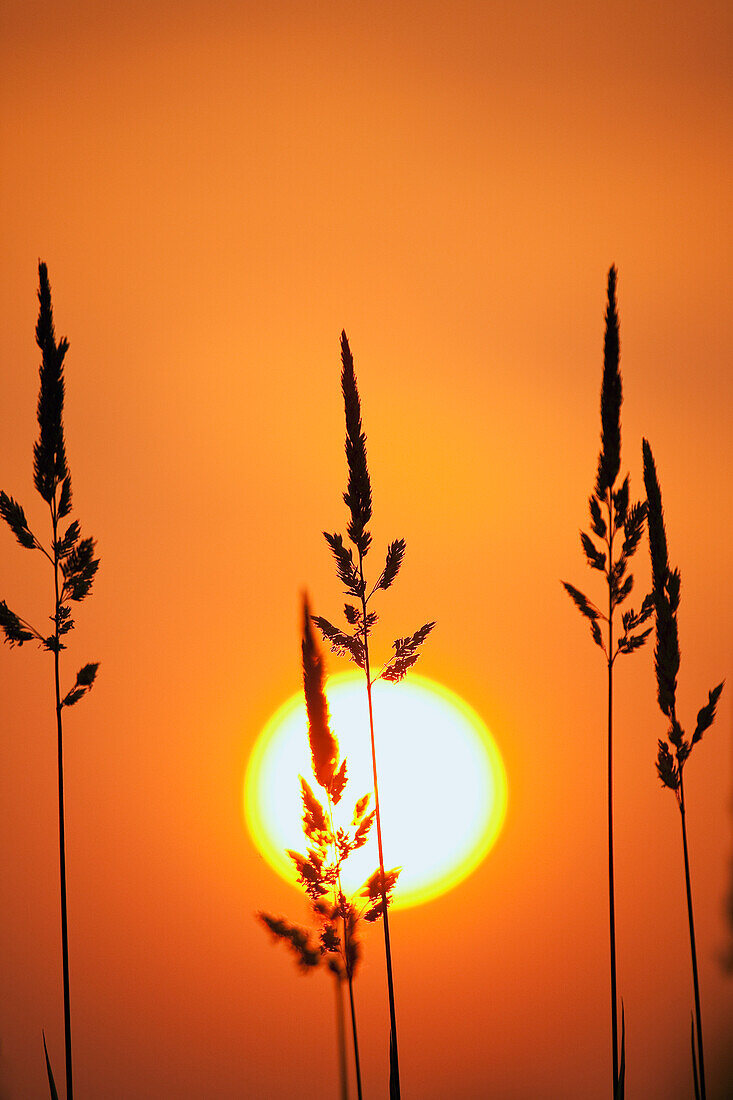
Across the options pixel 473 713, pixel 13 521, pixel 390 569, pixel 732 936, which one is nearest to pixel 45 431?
pixel 13 521

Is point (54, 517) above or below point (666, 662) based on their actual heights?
above

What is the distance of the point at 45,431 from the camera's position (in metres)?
2.77

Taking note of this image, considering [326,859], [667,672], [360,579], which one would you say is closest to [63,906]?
[326,859]

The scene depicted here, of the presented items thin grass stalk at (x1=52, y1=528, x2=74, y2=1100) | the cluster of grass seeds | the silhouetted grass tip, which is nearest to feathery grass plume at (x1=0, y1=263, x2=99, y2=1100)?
thin grass stalk at (x1=52, y1=528, x2=74, y2=1100)

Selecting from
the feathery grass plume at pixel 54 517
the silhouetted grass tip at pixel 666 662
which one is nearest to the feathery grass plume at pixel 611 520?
the silhouetted grass tip at pixel 666 662

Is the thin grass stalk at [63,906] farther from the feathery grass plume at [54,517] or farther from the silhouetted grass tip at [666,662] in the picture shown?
the silhouetted grass tip at [666,662]

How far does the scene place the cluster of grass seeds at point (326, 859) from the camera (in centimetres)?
270

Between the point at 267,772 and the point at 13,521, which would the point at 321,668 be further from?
the point at 267,772

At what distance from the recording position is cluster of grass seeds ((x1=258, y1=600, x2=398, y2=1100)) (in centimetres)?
270

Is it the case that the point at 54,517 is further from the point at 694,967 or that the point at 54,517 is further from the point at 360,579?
the point at 694,967

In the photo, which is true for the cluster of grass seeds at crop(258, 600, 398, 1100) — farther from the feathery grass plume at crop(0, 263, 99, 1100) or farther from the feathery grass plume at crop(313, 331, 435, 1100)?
the feathery grass plume at crop(0, 263, 99, 1100)

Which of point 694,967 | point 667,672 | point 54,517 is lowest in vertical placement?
point 694,967

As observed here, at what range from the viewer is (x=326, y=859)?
281 cm

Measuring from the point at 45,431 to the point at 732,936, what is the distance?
491 cm
